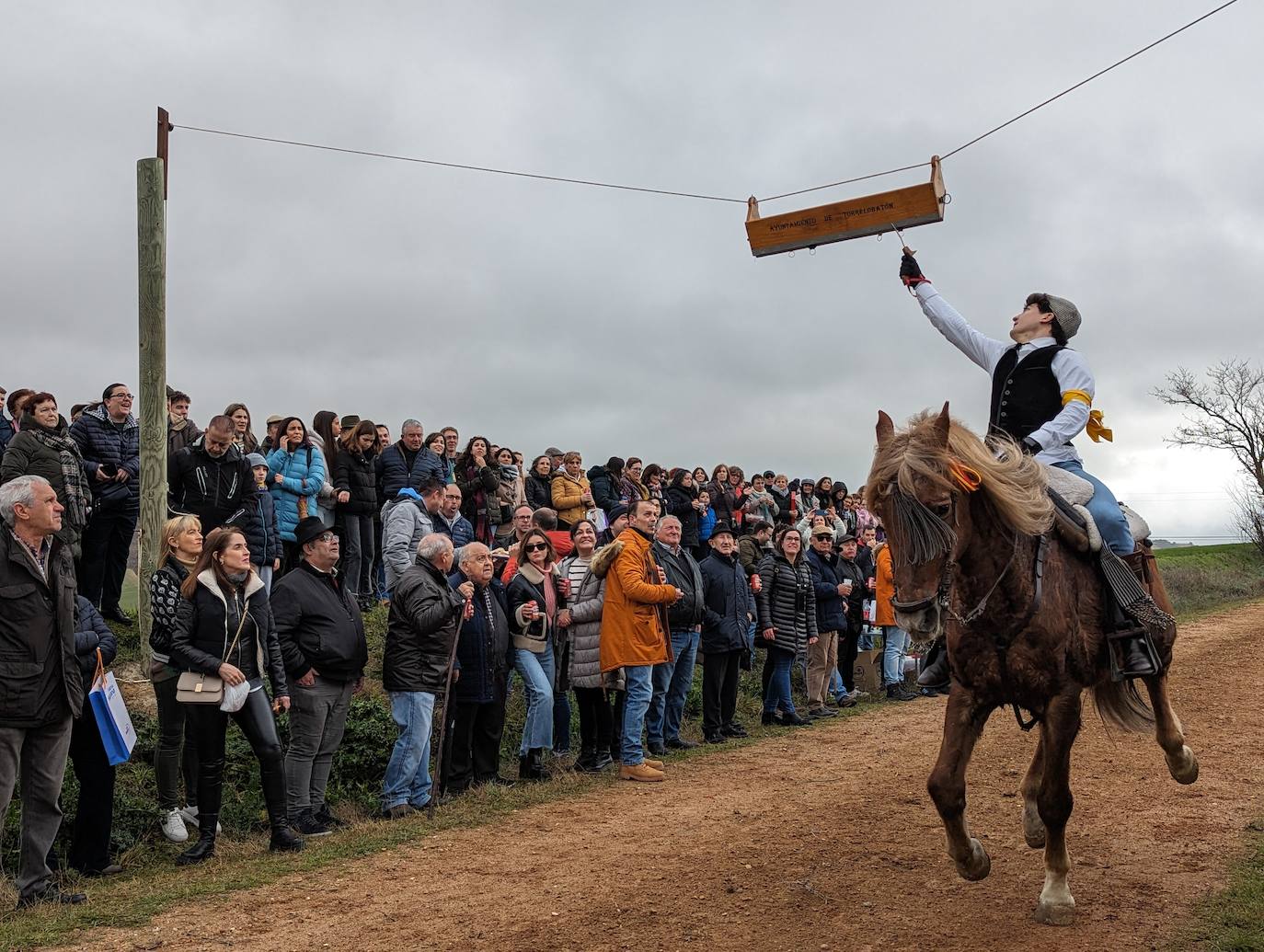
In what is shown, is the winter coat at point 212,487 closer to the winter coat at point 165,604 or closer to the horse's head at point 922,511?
the winter coat at point 165,604

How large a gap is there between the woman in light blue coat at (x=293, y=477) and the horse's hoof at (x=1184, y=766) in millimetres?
9077

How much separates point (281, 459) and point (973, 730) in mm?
8787

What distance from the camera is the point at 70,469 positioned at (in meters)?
10.3

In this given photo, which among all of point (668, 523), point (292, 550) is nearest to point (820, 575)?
point (668, 523)

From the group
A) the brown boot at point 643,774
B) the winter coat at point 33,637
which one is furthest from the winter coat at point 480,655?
the winter coat at point 33,637

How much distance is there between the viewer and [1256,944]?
5.33m

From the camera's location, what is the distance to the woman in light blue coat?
12062 millimetres

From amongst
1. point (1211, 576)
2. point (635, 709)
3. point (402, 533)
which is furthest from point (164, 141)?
point (1211, 576)

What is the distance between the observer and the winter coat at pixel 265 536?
11188 millimetres

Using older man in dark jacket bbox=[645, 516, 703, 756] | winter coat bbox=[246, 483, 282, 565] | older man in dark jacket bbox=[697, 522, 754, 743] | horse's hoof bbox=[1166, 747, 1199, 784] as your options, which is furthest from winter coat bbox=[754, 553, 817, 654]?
horse's hoof bbox=[1166, 747, 1199, 784]

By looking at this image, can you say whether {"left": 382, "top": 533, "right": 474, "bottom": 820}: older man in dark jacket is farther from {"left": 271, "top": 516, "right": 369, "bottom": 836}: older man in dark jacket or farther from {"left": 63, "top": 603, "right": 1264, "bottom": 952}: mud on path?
{"left": 63, "top": 603, "right": 1264, "bottom": 952}: mud on path

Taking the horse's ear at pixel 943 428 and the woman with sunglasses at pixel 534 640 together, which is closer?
the horse's ear at pixel 943 428

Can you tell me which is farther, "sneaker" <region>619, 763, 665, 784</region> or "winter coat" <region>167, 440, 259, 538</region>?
"winter coat" <region>167, 440, 259, 538</region>

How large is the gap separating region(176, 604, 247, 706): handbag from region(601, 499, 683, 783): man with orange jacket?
13.3 ft
